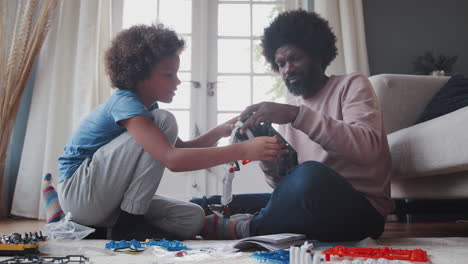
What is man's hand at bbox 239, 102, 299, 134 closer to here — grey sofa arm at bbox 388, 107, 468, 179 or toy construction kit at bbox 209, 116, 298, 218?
toy construction kit at bbox 209, 116, 298, 218

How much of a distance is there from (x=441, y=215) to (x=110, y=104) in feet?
5.89

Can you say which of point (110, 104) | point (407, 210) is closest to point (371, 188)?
point (110, 104)

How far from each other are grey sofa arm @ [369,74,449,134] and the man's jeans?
82 centimetres

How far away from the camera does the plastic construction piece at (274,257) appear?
0.81 m

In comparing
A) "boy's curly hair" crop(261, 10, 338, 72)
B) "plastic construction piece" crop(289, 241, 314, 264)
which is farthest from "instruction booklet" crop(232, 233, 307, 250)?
"boy's curly hair" crop(261, 10, 338, 72)

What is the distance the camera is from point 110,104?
1.31 metres

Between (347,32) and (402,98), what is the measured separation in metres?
0.95

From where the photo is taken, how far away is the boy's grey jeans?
1.23 metres

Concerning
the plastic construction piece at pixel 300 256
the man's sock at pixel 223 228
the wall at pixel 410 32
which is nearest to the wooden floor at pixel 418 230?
the man's sock at pixel 223 228

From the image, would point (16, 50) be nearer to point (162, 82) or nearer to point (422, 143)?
point (162, 82)

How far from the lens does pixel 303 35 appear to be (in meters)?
1.47

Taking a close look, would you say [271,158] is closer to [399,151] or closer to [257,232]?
[257,232]

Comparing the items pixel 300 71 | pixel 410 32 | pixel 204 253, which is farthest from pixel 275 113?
pixel 410 32

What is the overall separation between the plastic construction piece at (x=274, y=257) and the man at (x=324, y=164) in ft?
0.77
